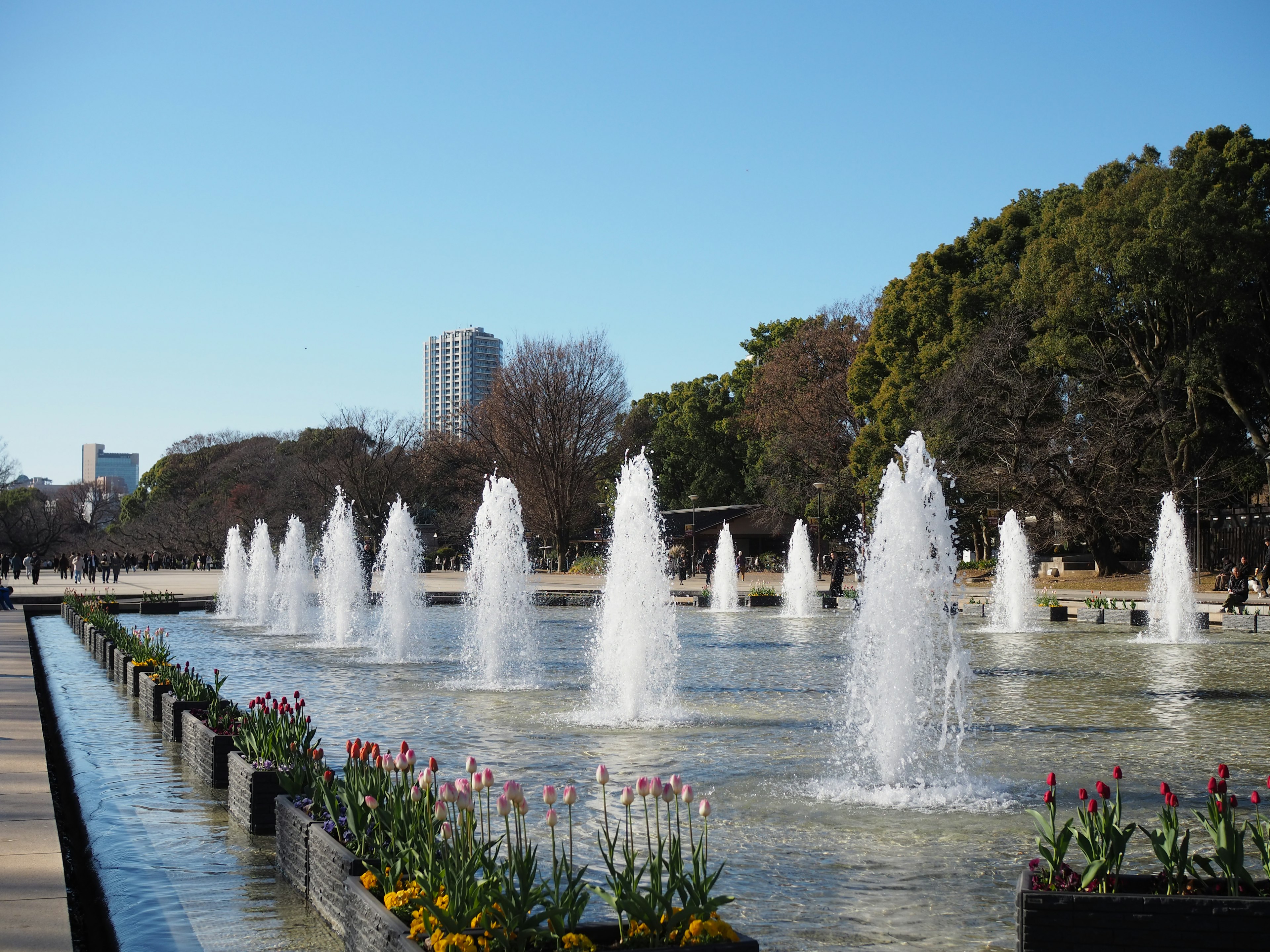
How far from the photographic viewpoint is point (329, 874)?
603 centimetres

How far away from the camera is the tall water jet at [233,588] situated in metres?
33.7

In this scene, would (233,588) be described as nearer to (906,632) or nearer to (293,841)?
(906,632)

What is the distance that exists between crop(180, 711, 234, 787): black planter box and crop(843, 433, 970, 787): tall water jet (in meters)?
5.12

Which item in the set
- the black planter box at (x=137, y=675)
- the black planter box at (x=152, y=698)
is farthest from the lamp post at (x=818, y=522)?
the black planter box at (x=152, y=698)

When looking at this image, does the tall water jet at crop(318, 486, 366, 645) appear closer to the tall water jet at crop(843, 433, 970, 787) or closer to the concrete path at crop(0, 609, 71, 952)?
the concrete path at crop(0, 609, 71, 952)

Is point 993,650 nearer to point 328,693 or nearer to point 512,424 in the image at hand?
point 328,693

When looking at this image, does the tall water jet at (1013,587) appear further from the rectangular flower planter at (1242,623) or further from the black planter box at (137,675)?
the black planter box at (137,675)

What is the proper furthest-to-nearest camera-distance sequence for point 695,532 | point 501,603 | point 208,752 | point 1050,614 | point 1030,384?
point 695,532 → point 1030,384 → point 1050,614 → point 501,603 → point 208,752

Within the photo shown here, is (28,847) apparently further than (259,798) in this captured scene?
No

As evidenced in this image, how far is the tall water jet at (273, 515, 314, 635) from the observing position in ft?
94.4

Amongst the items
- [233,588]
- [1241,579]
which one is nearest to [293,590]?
[233,588]

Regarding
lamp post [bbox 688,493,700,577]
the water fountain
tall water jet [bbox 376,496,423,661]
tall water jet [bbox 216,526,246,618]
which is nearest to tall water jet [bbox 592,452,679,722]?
tall water jet [bbox 376,496,423,661]

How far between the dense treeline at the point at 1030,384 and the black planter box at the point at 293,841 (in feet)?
125

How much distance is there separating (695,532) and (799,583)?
3901cm
